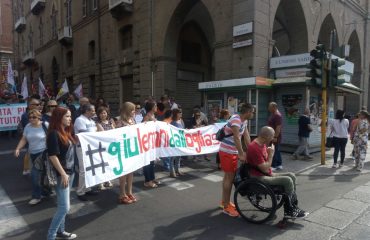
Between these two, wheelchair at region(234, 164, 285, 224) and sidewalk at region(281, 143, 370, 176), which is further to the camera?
sidewalk at region(281, 143, 370, 176)

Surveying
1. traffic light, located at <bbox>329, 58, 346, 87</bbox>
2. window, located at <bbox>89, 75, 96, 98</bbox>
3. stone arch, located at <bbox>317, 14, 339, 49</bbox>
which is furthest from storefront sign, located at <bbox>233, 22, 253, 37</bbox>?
window, located at <bbox>89, 75, 96, 98</bbox>

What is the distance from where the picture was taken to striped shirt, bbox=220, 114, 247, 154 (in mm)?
4786

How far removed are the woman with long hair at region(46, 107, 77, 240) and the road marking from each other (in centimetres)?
80

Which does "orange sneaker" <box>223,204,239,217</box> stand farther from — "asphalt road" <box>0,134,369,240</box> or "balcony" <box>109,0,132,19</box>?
"balcony" <box>109,0,132,19</box>

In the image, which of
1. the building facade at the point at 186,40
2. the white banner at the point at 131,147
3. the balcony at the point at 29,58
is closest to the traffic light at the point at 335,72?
the building facade at the point at 186,40

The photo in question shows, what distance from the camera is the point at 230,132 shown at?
16.1ft

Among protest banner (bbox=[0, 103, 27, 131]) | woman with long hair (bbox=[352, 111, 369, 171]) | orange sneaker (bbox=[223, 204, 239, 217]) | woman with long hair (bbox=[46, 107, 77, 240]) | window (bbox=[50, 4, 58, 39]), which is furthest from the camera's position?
window (bbox=[50, 4, 58, 39])

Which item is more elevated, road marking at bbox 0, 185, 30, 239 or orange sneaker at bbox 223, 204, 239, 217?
orange sneaker at bbox 223, 204, 239, 217

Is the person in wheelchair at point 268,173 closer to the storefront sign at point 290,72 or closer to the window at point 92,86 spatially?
the storefront sign at point 290,72

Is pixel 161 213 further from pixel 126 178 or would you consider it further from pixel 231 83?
pixel 231 83

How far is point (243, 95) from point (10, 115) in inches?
368

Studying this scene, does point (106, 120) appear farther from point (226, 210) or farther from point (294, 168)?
point (294, 168)

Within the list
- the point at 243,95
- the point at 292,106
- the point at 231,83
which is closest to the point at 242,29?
the point at 231,83

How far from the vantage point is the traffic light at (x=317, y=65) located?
885 centimetres
